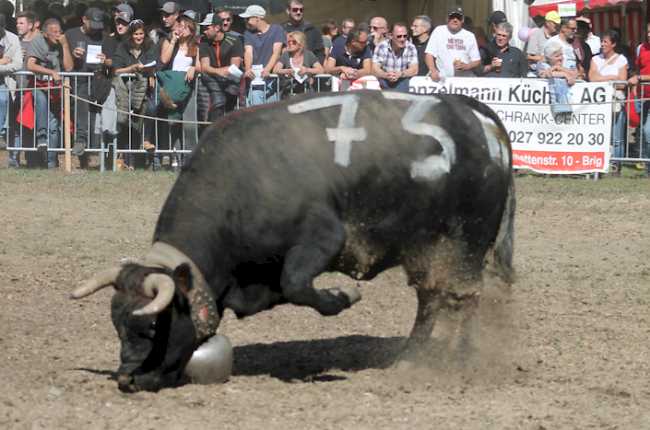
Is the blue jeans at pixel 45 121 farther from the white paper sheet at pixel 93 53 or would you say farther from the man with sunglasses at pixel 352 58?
the man with sunglasses at pixel 352 58

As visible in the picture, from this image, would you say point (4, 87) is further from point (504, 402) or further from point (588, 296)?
point (504, 402)

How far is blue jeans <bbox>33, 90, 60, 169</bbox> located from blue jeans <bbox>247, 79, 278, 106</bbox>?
310 cm

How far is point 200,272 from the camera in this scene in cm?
432

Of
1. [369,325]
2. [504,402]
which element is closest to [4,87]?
[369,325]

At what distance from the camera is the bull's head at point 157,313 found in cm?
412

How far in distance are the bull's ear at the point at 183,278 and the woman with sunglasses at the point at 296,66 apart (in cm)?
856

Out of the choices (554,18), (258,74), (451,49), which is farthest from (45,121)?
(554,18)

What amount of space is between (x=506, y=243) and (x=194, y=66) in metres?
8.31

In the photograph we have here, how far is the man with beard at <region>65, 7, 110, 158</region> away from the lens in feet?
41.6

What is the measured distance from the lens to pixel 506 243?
525 centimetres

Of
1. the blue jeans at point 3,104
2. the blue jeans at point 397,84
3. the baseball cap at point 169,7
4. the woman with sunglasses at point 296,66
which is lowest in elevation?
the blue jeans at point 3,104

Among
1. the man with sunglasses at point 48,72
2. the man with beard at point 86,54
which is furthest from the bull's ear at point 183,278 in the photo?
the man with sunglasses at point 48,72

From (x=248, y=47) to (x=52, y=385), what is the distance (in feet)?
28.1

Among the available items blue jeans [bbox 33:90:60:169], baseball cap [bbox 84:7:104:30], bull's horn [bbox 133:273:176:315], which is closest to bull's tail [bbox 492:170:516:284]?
bull's horn [bbox 133:273:176:315]
